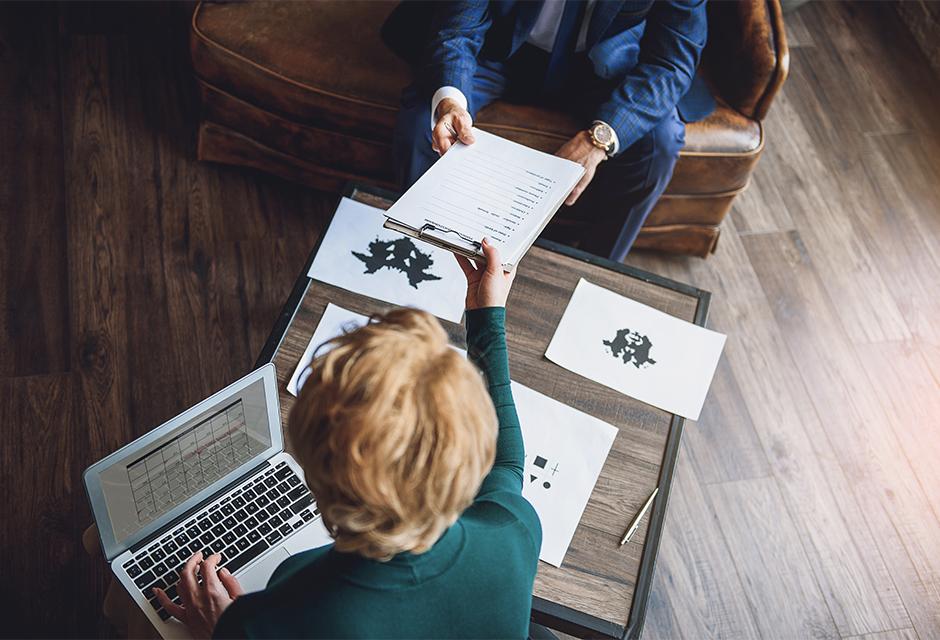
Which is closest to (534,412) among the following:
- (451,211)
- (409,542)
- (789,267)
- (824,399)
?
(451,211)

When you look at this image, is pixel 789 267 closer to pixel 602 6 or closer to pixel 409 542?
pixel 602 6

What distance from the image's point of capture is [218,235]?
7.04ft

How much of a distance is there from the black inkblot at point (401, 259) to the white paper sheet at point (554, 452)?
129mm

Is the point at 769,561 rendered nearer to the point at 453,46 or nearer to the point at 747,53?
the point at 747,53

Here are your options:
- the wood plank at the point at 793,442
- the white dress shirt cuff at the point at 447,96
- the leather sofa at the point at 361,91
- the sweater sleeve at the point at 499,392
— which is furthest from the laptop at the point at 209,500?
the wood plank at the point at 793,442

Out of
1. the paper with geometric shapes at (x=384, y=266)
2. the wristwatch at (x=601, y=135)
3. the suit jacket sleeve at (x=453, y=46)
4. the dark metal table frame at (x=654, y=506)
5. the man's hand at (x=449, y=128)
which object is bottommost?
the dark metal table frame at (x=654, y=506)

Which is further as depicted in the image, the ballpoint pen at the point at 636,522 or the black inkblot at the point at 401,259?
the black inkblot at the point at 401,259

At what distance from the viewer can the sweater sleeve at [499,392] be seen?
104cm

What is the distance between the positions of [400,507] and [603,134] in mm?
1226

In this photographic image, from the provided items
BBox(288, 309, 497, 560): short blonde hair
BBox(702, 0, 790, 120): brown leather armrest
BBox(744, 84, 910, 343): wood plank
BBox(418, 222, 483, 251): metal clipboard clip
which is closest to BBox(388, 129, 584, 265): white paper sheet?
BBox(418, 222, 483, 251): metal clipboard clip

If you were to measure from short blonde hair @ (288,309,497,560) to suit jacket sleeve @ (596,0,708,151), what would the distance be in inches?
45.9

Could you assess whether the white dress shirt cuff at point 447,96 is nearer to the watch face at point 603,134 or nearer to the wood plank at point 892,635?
the watch face at point 603,134

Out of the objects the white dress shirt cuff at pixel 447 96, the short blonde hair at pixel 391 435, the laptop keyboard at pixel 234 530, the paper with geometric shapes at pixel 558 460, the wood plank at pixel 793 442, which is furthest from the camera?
the wood plank at pixel 793 442

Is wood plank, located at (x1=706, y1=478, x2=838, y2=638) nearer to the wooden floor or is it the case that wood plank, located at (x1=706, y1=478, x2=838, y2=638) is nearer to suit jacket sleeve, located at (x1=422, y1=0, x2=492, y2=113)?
the wooden floor
